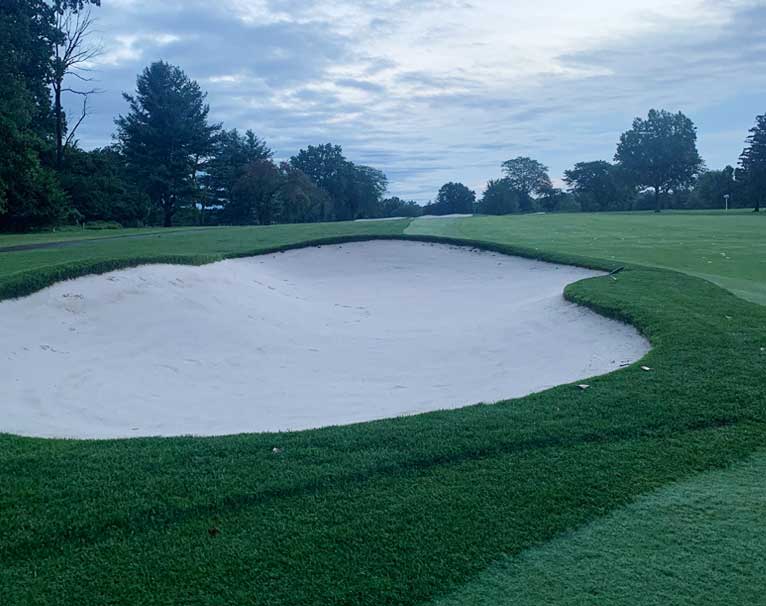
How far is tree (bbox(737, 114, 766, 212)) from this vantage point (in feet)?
176

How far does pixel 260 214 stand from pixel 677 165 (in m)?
45.4

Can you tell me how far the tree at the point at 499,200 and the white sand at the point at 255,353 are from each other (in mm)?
72152

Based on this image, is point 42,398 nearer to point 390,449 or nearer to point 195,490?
point 195,490

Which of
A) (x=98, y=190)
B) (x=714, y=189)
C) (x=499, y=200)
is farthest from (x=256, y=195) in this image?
(x=714, y=189)

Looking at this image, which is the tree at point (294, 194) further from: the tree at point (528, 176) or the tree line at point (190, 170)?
the tree at point (528, 176)

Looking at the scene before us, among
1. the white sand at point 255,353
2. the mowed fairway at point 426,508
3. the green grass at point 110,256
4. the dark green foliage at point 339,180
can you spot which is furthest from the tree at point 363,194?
the mowed fairway at point 426,508

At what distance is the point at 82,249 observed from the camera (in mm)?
15445

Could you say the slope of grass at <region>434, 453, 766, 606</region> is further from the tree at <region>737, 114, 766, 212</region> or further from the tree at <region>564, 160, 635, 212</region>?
the tree at <region>564, 160, 635, 212</region>

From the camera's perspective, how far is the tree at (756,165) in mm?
53625

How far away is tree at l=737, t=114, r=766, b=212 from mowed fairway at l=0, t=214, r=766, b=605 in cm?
5768

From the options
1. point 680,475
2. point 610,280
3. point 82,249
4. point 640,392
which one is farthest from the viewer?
point 82,249

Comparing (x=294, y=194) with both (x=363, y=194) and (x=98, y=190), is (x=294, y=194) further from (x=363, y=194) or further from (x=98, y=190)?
(x=363, y=194)

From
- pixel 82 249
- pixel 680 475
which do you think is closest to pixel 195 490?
pixel 680 475

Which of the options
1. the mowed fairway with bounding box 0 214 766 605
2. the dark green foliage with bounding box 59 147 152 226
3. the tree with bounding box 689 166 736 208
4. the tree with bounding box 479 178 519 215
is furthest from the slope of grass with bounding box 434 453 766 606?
the tree with bounding box 479 178 519 215
